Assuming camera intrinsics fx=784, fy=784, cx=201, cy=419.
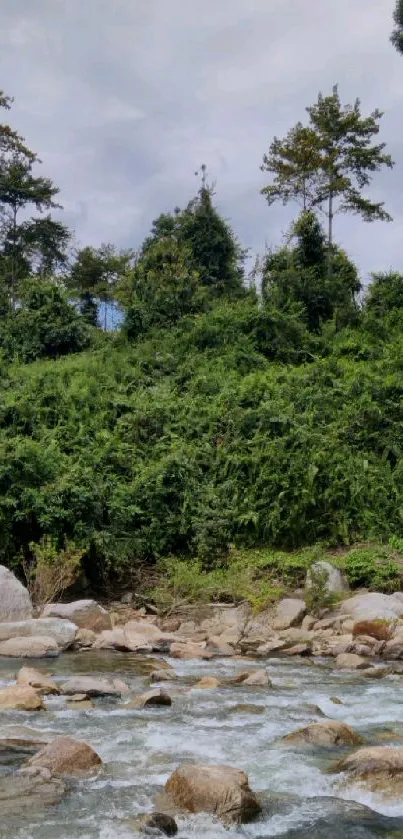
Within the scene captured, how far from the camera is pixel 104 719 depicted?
20.8 ft

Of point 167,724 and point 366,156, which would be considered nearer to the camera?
point 167,724

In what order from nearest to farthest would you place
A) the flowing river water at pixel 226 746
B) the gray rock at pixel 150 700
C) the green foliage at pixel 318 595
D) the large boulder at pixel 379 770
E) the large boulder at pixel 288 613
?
the flowing river water at pixel 226 746 < the large boulder at pixel 379 770 < the gray rock at pixel 150 700 < the large boulder at pixel 288 613 < the green foliage at pixel 318 595

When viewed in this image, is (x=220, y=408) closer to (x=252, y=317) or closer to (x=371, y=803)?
(x=252, y=317)

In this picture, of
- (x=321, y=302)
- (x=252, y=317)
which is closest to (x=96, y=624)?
(x=252, y=317)

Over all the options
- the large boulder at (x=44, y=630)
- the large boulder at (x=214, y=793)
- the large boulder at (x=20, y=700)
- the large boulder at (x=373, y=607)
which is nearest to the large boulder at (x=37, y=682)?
the large boulder at (x=20, y=700)

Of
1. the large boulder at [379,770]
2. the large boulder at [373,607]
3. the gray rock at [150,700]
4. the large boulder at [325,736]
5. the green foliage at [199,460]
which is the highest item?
the green foliage at [199,460]

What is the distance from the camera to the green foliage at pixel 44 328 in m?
25.6

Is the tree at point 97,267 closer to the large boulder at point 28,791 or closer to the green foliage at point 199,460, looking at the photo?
the green foliage at point 199,460

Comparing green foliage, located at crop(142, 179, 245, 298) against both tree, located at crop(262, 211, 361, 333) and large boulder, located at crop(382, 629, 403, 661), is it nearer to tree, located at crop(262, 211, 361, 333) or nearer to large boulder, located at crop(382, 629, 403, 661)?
tree, located at crop(262, 211, 361, 333)

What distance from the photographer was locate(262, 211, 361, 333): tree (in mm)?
26344

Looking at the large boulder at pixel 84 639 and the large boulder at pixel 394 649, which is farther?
the large boulder at pixel 84 639

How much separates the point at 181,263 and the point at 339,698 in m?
21.9

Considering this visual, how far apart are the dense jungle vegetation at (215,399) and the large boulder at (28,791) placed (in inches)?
333

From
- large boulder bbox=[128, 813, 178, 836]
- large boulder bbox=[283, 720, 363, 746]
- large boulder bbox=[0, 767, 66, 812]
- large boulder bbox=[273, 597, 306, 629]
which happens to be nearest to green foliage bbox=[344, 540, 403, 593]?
large boulder bbox=[273, 597, 306, 629]
